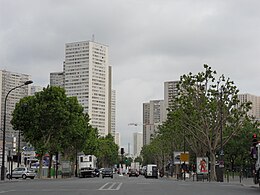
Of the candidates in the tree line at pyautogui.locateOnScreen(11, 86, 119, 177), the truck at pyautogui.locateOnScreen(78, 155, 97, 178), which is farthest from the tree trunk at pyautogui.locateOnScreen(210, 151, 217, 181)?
the truck at pyautogui.locateOnScreen(78, 155, 97, 178)

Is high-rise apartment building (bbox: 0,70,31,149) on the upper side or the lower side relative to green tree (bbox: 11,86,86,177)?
upper

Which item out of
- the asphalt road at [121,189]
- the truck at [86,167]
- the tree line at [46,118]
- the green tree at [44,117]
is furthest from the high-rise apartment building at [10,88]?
the asphalt road at [121,189]

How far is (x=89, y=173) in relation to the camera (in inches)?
3268

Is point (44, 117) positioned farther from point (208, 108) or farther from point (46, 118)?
point (208, 108)

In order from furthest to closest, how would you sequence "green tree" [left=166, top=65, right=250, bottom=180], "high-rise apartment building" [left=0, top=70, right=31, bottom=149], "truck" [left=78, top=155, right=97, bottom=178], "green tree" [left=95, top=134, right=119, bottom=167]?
"high-rise apartment building" [left=0, top=70, right=31, bottom=149], "green tree" [left=95, top=134, right=119, bottom=167], "truck" [left=78, top=155, right=97, bottom=178], "green tree" [left=166, top=65, right=250, bottom=180]

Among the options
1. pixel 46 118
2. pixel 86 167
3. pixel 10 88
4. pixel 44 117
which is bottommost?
pixel 86 167

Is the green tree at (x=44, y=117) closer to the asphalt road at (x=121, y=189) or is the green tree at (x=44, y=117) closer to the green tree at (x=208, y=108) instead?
the green tree at (x=208, y=108)

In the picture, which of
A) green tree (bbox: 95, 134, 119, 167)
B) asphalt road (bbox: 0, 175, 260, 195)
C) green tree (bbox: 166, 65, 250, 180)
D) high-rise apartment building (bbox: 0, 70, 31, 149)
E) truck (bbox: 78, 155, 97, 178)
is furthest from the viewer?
high-rise apartment building (bbox: 0, 70, 31, 149)

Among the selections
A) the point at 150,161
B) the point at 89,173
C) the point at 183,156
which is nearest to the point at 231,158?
the point at 183,156

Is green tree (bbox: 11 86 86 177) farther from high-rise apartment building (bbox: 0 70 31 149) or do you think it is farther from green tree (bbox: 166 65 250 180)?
high-rise apartment building (bbox: 0 70 31 149)

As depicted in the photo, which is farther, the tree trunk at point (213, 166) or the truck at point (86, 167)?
the truck at point (86, 167)

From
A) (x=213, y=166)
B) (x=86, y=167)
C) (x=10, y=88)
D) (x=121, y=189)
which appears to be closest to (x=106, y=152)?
(x=10, y=88)

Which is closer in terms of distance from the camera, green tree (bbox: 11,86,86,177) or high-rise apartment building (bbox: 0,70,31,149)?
green tree (bbox: 11,86,86,177)

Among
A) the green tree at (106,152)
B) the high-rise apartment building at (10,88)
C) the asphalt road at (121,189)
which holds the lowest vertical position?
the asphalt road at (121,189)
